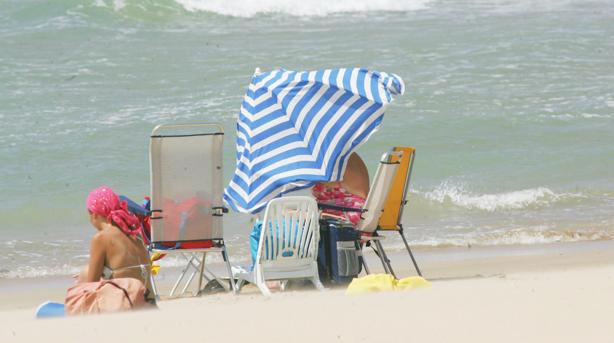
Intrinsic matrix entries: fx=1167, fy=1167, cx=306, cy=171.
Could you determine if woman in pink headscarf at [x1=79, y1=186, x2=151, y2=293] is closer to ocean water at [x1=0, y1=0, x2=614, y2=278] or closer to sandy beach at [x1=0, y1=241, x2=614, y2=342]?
sandy beach at [x1=0, y1=241, x2=614, y2=342]

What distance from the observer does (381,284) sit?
262 inches

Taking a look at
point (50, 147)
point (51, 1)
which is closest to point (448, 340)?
point (50, 147)

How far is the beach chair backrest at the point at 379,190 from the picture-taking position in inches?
302

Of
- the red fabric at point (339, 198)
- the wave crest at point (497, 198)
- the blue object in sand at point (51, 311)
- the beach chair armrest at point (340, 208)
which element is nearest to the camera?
the blue object in sand at point (51, 311)

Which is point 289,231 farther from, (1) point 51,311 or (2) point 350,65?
(2) point 350,65

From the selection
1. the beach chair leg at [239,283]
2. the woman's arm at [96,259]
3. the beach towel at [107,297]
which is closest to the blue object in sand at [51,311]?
the beach towel at [107,297]

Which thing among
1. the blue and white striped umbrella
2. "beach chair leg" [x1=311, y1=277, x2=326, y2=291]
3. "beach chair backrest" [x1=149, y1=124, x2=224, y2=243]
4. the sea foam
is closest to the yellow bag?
"beach chair leg" [x1=311, y1=277, x2=326, y2=291]

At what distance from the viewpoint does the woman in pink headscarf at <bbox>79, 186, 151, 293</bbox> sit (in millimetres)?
6344

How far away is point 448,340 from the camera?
16.0 ft

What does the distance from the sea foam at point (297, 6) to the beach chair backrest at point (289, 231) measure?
51.0 feet

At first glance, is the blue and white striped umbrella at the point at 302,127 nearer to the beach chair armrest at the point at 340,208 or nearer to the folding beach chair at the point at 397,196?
the beach chair armrest at the point at 340,208

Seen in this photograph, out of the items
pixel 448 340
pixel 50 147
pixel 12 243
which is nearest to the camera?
pixel 448 340

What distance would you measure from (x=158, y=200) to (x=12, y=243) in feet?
12.3

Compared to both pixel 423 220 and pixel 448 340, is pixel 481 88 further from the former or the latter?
pixel 448 340
